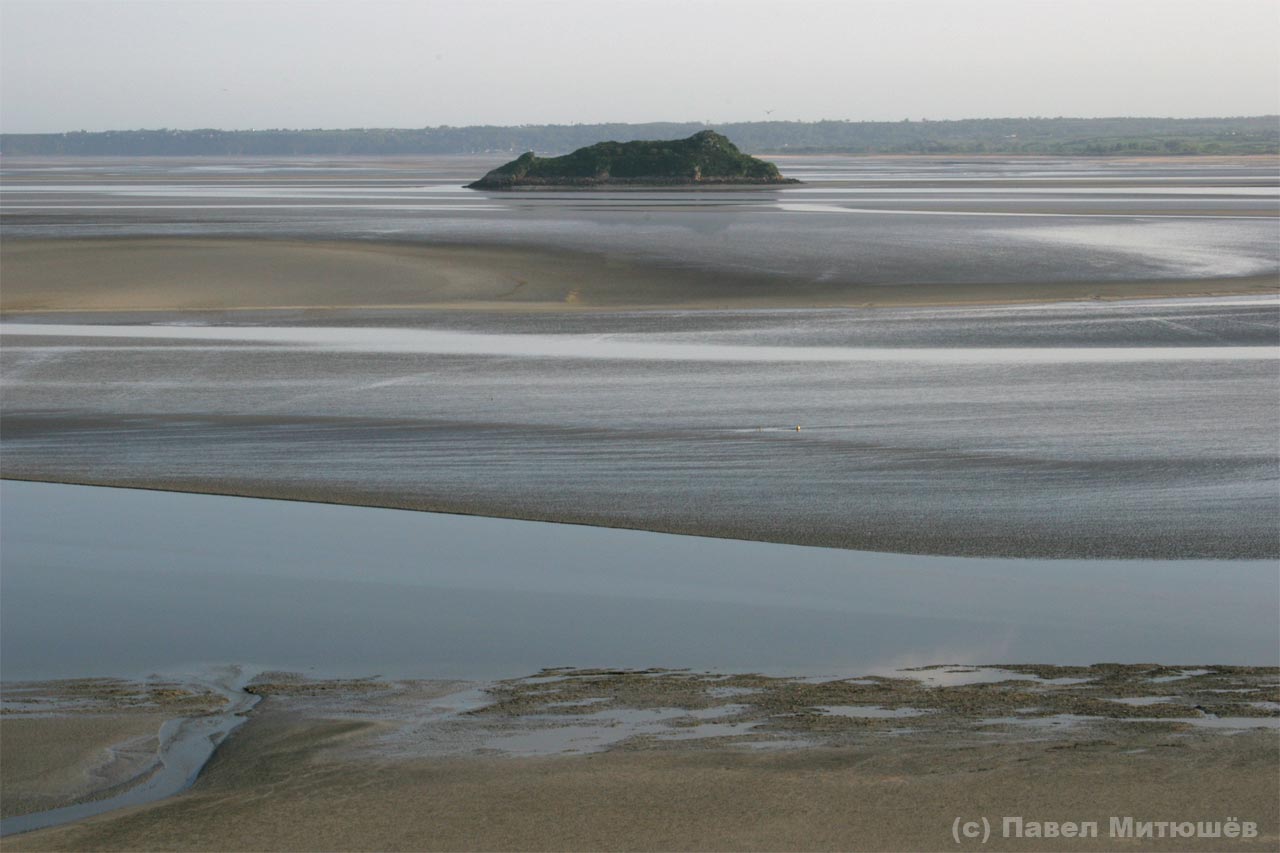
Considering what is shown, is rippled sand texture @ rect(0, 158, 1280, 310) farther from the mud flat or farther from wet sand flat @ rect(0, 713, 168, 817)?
wet sand flat @ rect(0, 713, 168, 817)

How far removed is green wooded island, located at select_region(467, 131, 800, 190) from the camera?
8594cm

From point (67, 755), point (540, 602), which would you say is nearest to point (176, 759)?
point (67, 755)

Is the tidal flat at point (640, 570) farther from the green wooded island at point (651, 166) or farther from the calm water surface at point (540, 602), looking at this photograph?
the green wooded island at point (651, 166)

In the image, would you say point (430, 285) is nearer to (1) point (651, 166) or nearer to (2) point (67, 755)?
(2) point (67, 755)

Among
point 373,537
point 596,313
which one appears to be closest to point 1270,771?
point 373,537

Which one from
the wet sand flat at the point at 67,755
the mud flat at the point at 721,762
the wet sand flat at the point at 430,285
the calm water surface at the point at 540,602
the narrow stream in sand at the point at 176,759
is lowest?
the calm water surface at the point at 540,602

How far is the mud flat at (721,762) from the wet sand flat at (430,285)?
18001 mm

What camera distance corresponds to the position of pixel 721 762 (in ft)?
19.6

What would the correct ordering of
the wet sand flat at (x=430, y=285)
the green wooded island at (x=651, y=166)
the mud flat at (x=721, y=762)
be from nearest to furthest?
the mud flat at (x=721, y=762) < the wet sand flat at (x=430, y=285) < the green wooded island at (x=651, y=166)

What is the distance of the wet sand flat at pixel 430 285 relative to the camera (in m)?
25.5

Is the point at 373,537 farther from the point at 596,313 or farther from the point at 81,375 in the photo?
the point at 596,313

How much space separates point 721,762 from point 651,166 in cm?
8385

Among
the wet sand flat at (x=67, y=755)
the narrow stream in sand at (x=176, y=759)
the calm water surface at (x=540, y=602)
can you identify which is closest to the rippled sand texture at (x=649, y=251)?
the calm water surface at (x=540, y=602)

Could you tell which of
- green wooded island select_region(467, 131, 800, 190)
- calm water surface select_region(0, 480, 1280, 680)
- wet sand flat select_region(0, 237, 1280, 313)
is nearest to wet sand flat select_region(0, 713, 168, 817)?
calm water surface select_region(0, 480, 1280, 680)
